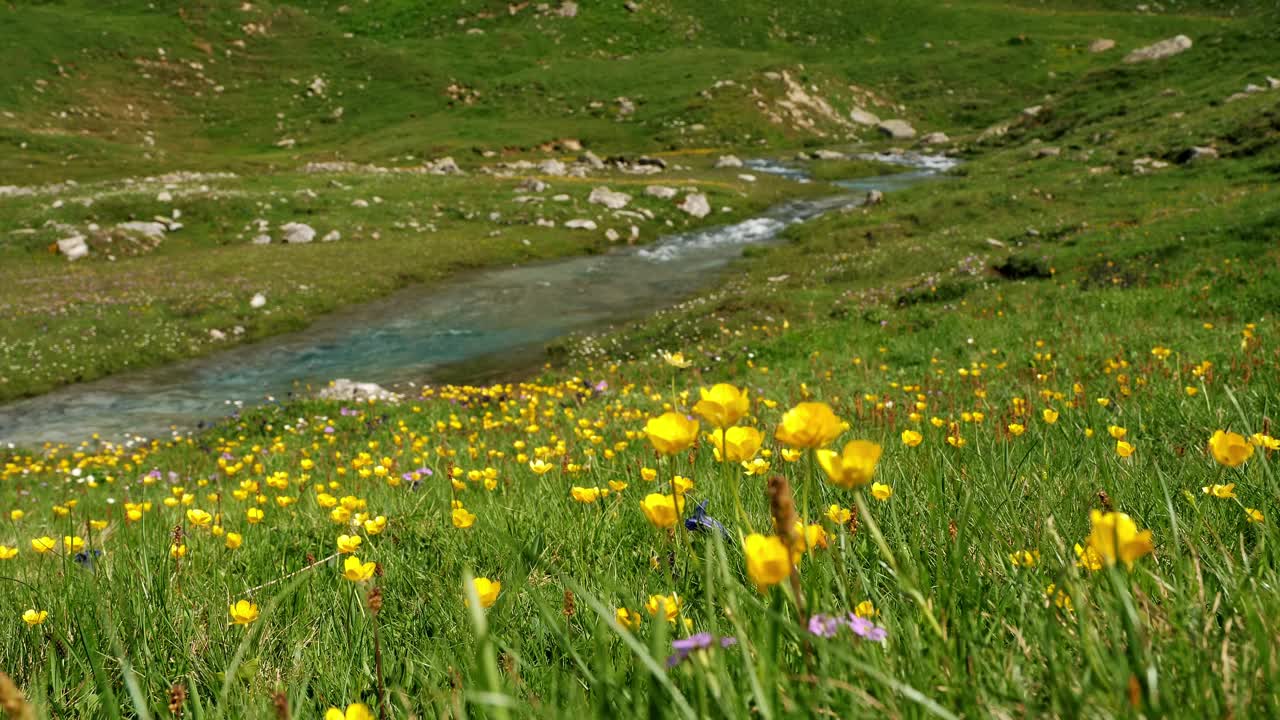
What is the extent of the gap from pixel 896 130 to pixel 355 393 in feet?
277

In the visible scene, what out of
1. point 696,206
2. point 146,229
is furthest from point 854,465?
point 696,206

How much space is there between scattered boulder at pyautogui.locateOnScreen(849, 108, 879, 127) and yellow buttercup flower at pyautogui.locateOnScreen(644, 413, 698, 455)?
9736cm

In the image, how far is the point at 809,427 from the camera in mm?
1259

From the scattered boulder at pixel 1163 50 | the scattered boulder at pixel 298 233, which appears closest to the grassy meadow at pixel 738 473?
the scattered boulder at pixel 298 233

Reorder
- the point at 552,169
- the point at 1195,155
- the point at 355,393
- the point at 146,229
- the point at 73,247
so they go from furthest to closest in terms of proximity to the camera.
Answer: the point at 552,169 → the point at 146,229 → the point at 73,247 → the point at 1195,155 → the point at 355,393

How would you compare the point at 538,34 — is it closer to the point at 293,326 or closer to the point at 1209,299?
the point at 293,326

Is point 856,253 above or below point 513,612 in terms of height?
below

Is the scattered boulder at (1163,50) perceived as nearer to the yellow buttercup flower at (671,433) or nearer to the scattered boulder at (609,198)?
the scattered boulder at (609,198)

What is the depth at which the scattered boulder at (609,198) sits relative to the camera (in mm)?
41594

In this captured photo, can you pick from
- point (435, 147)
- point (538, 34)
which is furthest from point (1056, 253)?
point (538, 34)

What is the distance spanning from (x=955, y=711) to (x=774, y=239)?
35.0m

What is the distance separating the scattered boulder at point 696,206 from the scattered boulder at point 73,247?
97.6ft

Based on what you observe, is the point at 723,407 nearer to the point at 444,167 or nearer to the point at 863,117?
the point at 444,167

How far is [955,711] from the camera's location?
4.09 feet
